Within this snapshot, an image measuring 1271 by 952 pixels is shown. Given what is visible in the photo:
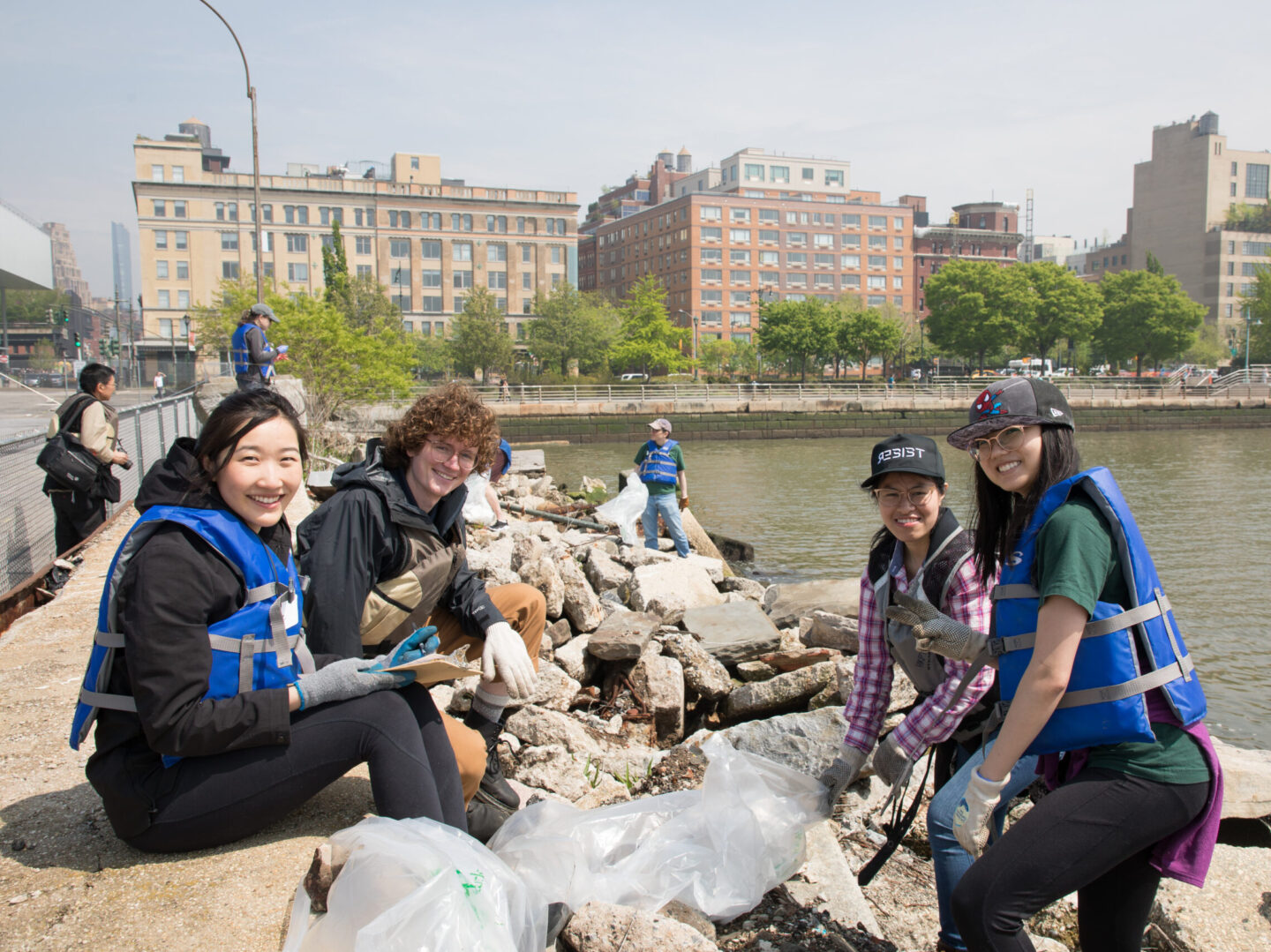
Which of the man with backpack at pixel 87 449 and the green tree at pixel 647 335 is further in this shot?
the green tree at pixel 647 335

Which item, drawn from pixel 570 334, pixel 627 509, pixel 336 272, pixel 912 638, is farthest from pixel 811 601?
pixel 336 272

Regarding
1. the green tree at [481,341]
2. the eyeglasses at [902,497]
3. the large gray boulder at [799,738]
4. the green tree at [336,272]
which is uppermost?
the green tree at [336,272]

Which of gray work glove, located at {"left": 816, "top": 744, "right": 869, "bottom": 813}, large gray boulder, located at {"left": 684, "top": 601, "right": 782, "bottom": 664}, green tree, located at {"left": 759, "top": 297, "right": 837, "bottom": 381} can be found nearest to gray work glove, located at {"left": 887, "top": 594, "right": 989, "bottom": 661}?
gray work glove, located at {"left": 816, "top": 744, "right": 869, "bottom": 813}

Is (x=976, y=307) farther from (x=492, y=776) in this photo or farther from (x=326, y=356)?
(x=492, y=776)

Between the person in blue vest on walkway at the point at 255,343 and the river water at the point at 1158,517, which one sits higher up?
the person in blue vest on walkway at the point at 255,343

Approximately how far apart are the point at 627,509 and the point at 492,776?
26.8 ft

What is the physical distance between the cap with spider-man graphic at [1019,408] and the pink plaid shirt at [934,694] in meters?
0.69

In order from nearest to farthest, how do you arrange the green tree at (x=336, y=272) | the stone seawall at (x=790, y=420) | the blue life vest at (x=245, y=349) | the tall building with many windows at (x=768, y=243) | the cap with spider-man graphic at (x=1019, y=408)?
1. the cap with spider-man graphic at (x=1019, y=408)
2. the blue life vest at (x=245, y=349)
3. the stone seawall at (x=790, y=420)
4. the green tree at (x=336, y=272)
5. the tall building with many windows at (x=768, y=243)

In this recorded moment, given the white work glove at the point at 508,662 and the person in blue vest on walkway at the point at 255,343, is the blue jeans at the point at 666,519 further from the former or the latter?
the white work glove at the point at 508,662

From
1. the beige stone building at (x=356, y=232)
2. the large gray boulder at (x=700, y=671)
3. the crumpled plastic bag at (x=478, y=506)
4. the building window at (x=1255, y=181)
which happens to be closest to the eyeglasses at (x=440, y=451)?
the large gray boulder at (x=700, y=671)

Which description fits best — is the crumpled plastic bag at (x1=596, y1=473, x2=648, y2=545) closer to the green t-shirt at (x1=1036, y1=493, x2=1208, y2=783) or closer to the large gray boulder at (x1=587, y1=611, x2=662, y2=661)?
the large gray boulder at (x1=587, y1=611, x2=662, y2=661)

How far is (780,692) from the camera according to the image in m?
4.82

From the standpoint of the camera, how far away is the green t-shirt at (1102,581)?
1870mm

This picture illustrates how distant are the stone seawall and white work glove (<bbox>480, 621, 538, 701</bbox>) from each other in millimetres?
33384
